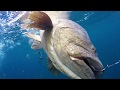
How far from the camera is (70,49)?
3516mm

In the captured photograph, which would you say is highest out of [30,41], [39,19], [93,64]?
[39,19]

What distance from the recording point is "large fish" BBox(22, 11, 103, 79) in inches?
128

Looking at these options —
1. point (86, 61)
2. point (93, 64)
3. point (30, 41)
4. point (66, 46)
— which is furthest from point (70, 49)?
point (30, 41)

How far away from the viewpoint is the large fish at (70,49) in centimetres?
325

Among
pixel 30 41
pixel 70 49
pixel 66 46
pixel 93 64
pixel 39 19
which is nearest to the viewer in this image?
pixel 93 64

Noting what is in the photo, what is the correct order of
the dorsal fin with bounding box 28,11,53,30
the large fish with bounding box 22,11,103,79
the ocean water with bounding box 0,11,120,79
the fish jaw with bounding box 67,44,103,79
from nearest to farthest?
the fish jaw with bounding box 67,44,103,79 → the large fish with bounding box 22,11,103,79 → the dorsal fin with bounding box 28,11,53,30 → the ocean water with bounding box 0,11,120,79

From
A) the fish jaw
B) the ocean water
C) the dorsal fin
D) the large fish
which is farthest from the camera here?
the ocean water

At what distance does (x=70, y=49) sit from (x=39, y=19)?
4.24 feet

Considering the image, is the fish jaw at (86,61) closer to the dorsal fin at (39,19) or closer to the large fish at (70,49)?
the large fish at (70,49)

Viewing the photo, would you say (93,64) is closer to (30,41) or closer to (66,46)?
(66,46)

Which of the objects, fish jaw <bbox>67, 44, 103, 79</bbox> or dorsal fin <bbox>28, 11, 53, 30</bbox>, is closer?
fish jaw <bbox>67, 44, 103, 79</bbox>

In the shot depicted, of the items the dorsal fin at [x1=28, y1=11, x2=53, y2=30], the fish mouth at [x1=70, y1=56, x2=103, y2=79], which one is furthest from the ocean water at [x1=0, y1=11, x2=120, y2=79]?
the dorsal fin at [x1=28, y1=11, x2=53, y2=30]

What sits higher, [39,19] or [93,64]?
[39,19]

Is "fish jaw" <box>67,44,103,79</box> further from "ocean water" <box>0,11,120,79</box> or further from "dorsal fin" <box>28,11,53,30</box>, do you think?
"dorsal fin" <box>28,11,53,30</box>
